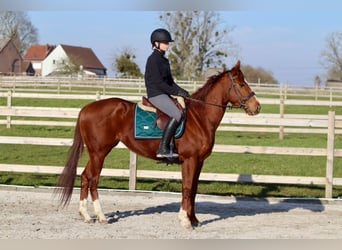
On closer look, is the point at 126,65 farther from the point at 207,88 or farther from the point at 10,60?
the point at 207,88

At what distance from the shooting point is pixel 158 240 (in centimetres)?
600

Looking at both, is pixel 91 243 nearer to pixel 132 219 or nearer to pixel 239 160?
pixel 132 219

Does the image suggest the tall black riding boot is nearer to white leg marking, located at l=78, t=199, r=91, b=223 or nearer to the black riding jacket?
the black riding jacket

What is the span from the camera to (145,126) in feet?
23.3

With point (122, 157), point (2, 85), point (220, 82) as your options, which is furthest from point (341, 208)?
point (2, 85)

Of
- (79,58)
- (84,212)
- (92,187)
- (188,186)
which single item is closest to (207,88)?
(188,186)

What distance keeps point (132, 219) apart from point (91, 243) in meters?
1.71

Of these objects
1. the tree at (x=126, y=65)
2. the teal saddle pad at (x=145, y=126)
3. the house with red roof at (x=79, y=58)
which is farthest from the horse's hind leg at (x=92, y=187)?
the house with red roof at (x=79, y=58)

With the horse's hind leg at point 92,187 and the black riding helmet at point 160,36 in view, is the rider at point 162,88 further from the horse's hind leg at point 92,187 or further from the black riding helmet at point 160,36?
the horse's hind leg at point 92,187

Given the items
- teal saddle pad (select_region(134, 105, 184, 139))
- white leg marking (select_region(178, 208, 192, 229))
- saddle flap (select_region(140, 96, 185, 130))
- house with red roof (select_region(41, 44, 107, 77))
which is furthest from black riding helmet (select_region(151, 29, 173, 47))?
house with red roof (select_region(41, 44, 107, 77))

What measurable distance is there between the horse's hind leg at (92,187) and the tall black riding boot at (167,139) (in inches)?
37.3

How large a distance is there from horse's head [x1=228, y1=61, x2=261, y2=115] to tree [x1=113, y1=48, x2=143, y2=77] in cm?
4403

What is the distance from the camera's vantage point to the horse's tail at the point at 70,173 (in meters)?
7.34

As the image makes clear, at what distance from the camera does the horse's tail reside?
7.34m
